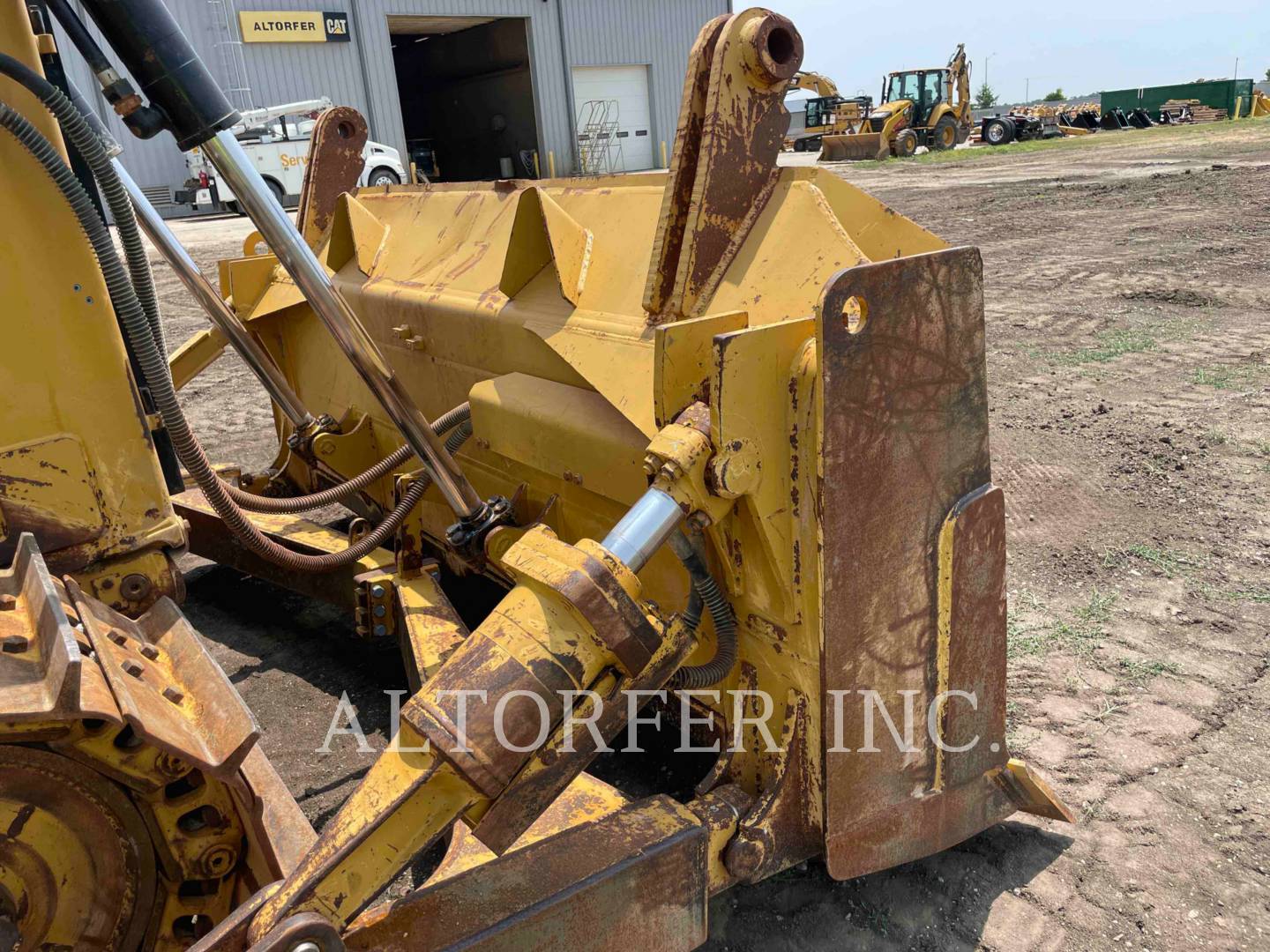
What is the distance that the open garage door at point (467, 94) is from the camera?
84.5ft

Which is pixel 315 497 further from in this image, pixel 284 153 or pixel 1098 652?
pixel 284 153

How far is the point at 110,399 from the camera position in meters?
1.65

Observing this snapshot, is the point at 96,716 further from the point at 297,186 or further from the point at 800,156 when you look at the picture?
the point at 800,156

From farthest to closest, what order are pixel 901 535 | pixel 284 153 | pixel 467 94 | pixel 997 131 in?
pixel 467 94
pixel 997 131
pixel 284 153
pixel 901 535

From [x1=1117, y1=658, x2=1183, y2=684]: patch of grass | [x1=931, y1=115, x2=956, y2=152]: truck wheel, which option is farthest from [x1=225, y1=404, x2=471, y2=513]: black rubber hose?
[x1=931, y1=115, x2=956, y2=152]: truck wheel

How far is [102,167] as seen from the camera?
1.59 m

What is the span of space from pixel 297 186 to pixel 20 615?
20.0 metres

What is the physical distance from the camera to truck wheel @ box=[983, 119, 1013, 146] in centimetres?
2727

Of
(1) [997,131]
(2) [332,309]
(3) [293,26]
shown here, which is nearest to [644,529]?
(2) [332,309]

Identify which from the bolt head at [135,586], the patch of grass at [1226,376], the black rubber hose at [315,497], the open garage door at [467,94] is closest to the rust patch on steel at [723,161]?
the black rubber hose at [315,497]

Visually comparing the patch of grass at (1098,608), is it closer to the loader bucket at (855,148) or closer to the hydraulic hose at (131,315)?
the hydraulic hose at (131,315)

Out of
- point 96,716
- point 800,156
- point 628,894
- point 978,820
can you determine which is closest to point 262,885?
point 96,716

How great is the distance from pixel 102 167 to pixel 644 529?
3.42 ft

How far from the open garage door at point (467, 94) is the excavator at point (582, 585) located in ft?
73.7
